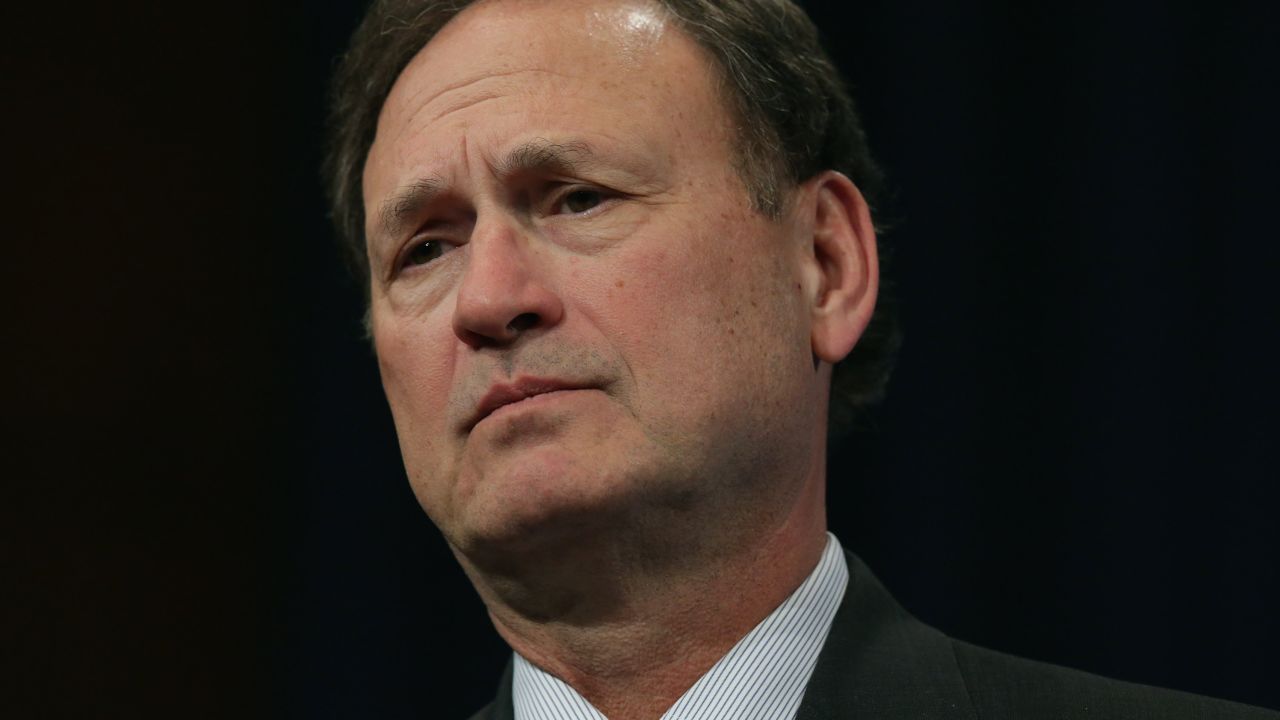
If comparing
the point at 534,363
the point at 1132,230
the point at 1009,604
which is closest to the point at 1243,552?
the point at 1009,604

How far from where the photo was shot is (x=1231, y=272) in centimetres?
282

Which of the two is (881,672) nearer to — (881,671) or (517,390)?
(881,671)

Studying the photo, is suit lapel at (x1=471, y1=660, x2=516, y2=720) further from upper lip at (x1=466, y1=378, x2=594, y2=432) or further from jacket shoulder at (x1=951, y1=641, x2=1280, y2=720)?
jacket shoulder at (x1=951, y1=641, x2=1280, y2=720)

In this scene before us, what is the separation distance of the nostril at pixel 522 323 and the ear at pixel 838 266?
0.43 metres

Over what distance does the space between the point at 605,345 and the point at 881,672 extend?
0.54m

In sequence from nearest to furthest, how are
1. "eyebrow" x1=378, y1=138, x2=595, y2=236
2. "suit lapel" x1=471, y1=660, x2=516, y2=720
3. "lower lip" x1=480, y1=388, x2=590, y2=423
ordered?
"lower lip" x1=480, y1=388, x2=590, y2=423
"eyebrow" x1=378, y1=138, x2=595, y2=236
"suit lapel" x1=471, y1=660, x2=516, y2=720

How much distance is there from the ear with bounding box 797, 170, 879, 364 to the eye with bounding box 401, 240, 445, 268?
0.52m

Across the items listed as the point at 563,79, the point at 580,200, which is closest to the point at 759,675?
the point at 580,200

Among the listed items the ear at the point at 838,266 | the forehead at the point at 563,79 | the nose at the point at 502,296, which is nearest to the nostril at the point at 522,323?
the nose at the point at 502,296

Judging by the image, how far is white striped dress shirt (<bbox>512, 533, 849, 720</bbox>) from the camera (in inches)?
72.4

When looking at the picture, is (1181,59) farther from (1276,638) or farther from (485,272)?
(485,272)

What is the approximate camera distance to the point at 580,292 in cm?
183

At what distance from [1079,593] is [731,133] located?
1343mm

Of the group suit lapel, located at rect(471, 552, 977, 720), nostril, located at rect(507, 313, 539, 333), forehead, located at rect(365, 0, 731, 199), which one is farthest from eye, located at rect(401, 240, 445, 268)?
suit lapel, located at rect(471, 552, 977, 720)
